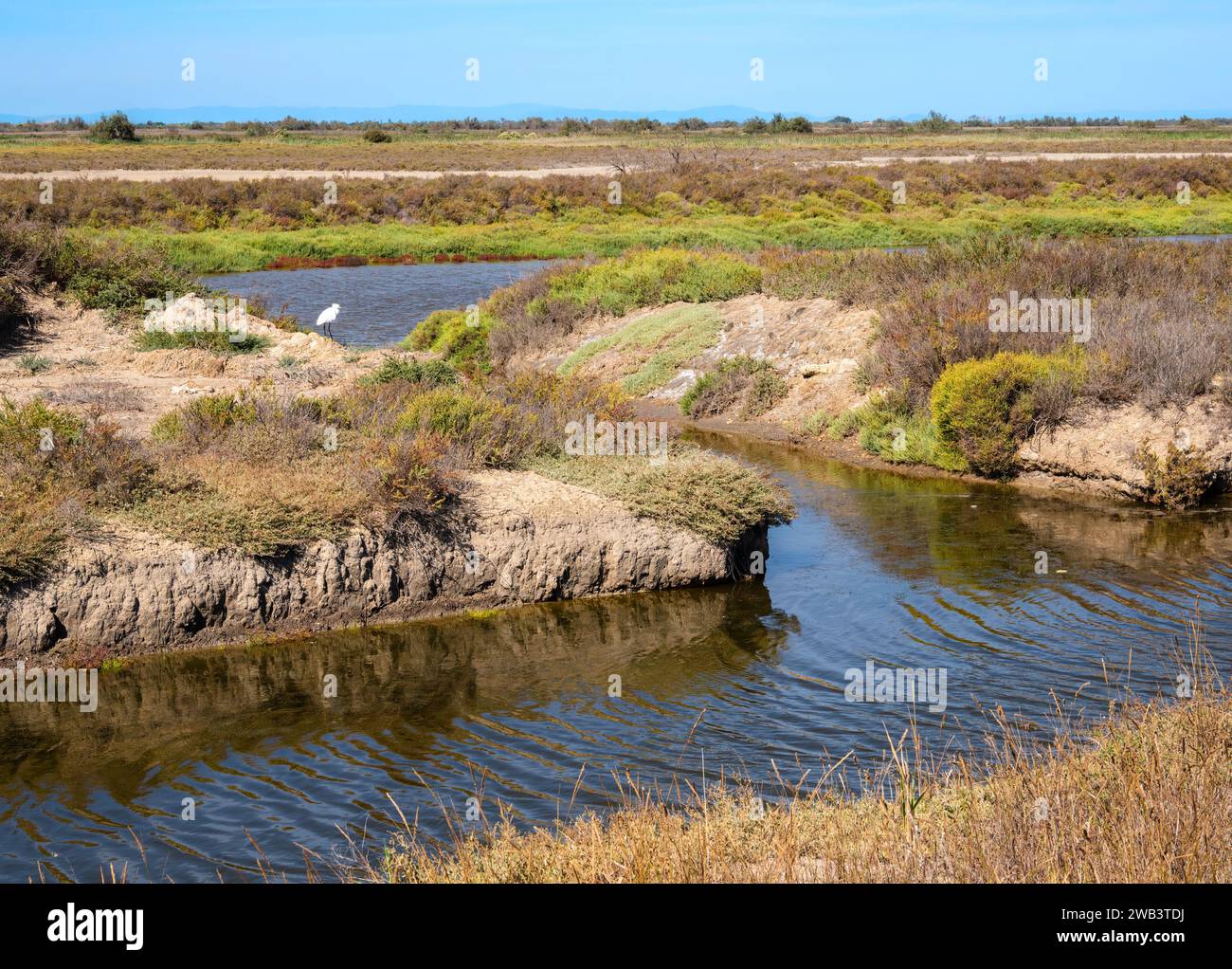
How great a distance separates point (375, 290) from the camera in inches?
1560

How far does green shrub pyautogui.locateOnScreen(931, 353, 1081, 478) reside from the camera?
1834 centimetres

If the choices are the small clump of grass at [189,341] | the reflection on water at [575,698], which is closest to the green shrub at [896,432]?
the reflection on water at [575,698]

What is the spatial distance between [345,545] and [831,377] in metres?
12.8

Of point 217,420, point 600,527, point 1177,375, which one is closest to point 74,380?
point 217,420

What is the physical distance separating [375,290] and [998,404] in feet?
84.3

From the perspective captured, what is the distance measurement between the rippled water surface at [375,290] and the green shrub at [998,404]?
1511cm

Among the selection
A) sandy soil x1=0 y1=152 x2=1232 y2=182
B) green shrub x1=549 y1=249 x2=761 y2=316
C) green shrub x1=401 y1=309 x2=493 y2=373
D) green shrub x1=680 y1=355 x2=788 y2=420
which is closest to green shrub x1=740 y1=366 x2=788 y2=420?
green shrub x1=680 y1=355 x2=788 y2=420

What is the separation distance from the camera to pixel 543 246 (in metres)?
50.6

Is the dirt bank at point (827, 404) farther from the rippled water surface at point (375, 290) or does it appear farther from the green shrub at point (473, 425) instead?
the green shrub at point (473, 425)

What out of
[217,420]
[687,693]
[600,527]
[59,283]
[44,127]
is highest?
[44,127]

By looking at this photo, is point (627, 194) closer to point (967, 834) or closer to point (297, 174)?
point (297, 174)

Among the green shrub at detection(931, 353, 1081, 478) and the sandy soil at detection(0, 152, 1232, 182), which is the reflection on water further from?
the sandy soil at detection(0, 152, 1232, 182)

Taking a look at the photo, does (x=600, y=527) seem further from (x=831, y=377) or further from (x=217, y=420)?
(x=831, y=377)

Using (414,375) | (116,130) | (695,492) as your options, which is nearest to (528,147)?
(116,130)
